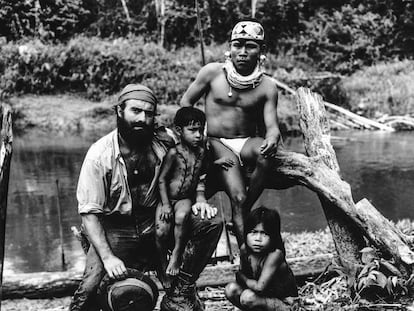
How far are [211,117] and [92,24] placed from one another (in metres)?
13.3

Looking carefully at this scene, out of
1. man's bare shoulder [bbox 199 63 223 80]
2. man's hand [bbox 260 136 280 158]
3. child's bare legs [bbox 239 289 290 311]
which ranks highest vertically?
man's bare shoulder [bbox 199 63 223 80]

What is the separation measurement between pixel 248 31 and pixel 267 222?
1.20 metres

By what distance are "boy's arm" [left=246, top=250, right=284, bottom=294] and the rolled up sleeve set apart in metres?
0.92

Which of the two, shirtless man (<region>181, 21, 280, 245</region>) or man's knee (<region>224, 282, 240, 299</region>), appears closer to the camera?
man's knee (<region>224, 282, 240, 299</region>)

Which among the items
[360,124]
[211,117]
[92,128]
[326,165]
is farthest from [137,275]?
[360,124]

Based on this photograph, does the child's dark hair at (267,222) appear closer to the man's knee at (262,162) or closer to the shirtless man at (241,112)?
the shirtless man at (241,112)

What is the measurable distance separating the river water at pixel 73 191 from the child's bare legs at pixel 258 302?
2.05 meters

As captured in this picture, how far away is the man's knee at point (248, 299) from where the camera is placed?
132 inches

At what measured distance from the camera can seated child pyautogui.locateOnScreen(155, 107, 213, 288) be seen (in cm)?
334

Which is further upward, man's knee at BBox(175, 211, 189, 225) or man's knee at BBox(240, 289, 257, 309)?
man's knee at BBox(175, 211, 189, 225)

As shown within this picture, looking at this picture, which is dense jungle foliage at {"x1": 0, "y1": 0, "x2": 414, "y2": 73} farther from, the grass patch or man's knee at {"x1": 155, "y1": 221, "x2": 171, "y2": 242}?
man's knee at {"x1": 155, "y1": 221, "x2": 171, "y2": 242}

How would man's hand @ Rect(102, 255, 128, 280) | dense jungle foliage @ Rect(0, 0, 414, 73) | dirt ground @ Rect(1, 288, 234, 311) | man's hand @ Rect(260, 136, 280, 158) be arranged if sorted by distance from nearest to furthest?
1. man's hand @ Rect(102, 255, 128, 280)
2. man's hand @ Rect(260, 136, 280, 158)
3. dirt ground @ Rect(1, 288, 234, 311)
4. dense jungle foliage @ Rect(0, 0, 414, 73)

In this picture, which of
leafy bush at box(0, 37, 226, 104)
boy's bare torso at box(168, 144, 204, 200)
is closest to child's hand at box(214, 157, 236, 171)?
boy's bare torso at box(168, 144, 204, 200)

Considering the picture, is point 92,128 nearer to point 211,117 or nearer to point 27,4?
point 27,4
